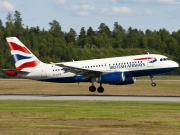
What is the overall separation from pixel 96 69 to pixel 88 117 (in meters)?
26.6

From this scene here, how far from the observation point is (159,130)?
104 ft

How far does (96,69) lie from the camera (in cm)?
6456

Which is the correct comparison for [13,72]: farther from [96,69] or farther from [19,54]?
[96,69]

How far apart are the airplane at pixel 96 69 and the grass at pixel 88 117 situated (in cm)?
1254

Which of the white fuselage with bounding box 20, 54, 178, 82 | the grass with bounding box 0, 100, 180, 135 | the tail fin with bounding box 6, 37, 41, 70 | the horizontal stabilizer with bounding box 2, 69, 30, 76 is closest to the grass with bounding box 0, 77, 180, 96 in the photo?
the white fuselage with bounding box 20, 54, 178, 82

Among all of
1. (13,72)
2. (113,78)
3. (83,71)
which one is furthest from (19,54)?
(113,78)

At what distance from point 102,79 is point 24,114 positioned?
2305cm

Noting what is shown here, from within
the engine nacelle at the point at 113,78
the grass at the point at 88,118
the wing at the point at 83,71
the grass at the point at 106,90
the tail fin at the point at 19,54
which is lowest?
the grass at the point at 88,118

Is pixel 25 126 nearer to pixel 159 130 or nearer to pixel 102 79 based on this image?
pixel 159 130

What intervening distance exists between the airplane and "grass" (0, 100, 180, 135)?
494 inches

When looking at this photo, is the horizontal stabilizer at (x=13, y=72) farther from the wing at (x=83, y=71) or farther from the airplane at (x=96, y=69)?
the wing at (x=83, y=71)

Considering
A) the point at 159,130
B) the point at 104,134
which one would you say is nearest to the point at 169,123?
the point at 159,130

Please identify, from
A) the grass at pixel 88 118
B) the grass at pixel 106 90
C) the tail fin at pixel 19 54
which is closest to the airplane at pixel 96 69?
the tail fin at pixel 19 54

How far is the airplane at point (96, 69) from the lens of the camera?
6280 cm
